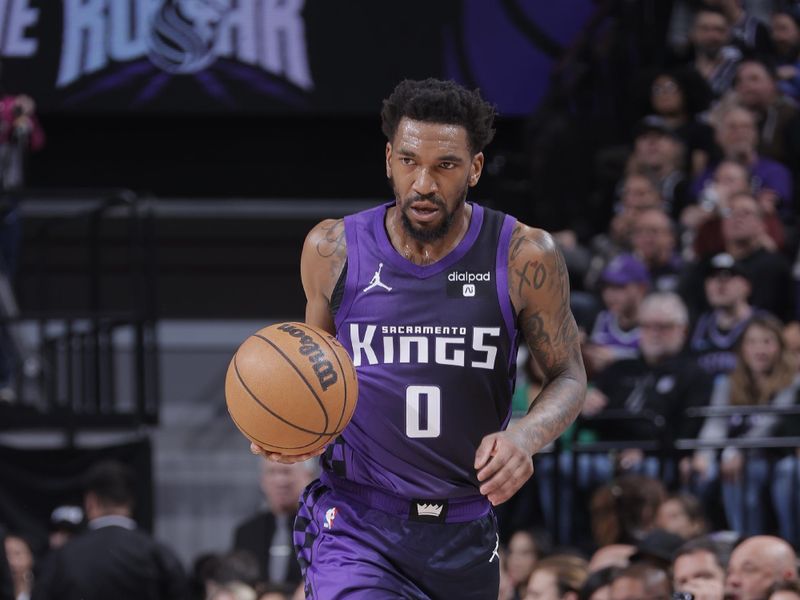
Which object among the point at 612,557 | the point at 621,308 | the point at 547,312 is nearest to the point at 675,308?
the point at 621,308

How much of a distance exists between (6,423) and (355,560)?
7.15 meters

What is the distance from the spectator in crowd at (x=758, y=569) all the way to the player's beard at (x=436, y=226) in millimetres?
2847

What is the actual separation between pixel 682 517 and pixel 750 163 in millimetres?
4378

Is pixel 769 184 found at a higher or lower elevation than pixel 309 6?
lower

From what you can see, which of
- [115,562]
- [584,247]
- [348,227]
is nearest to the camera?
[348,227]

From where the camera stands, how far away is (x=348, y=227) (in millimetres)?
5508

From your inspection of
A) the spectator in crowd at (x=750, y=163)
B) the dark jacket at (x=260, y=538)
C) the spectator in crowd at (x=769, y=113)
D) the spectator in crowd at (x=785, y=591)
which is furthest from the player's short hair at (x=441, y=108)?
the spectator in crowd at (x=769, y=113)

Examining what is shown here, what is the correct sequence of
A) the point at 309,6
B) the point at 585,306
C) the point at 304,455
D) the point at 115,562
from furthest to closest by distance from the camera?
the point at 309,6
the point at 585,306
the point at 115,562
the point at 304,455

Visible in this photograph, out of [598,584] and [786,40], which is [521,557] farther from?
[786,40]

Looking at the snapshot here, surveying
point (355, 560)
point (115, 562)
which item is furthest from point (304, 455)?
point (115, 562)

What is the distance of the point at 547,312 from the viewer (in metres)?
5.40

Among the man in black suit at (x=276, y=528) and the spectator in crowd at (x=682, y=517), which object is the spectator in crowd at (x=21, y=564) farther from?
the spectator in crowd at (x=682, y=517)

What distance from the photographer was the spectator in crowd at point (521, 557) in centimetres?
896

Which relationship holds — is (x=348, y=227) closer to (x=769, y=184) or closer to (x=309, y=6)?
(x=769, y=184)
